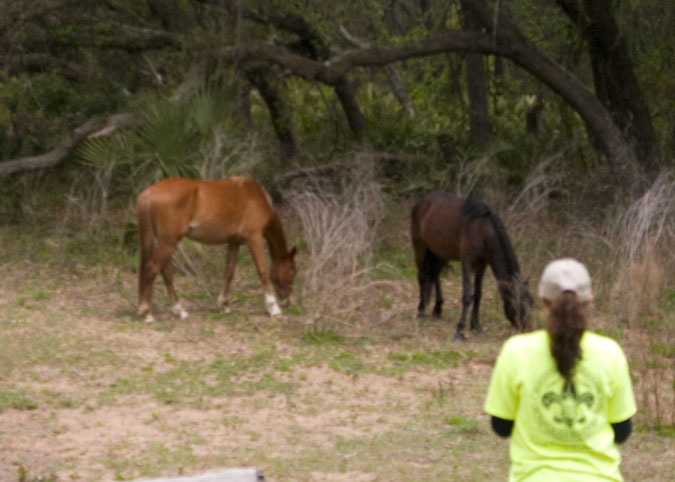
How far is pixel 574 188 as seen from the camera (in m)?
17.4

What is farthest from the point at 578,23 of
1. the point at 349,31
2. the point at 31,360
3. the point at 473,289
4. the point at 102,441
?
the point at 102,441

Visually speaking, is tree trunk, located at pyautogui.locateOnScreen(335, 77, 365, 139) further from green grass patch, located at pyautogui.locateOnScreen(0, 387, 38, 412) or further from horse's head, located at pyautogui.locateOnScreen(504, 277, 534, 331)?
green grass patch, located at pyautogui.locateOnScreen(0, 387, 38, 412)

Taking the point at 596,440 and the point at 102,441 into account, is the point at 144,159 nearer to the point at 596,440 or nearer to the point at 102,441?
the point at 102,441

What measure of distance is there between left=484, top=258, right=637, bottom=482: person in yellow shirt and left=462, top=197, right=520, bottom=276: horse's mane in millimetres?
7401

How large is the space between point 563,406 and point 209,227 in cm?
925

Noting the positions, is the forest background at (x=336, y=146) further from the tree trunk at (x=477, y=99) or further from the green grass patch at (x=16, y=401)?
the green grass patch at (x=16, y=401)

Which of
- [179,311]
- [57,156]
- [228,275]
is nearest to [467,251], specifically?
[228,275]

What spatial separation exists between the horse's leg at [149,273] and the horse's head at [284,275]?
1.38 m

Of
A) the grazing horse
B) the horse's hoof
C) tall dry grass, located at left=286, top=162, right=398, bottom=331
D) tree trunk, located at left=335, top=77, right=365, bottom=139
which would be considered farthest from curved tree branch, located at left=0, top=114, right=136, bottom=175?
the grazing horse

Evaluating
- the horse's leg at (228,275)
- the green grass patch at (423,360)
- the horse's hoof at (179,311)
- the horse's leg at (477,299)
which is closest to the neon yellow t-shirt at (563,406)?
the green grass patch at (423,360)

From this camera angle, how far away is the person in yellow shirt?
11.7 feet

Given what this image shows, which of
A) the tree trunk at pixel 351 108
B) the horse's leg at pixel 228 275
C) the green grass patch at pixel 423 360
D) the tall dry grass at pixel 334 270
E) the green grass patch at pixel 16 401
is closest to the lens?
the green grass patch at pixel 16 401

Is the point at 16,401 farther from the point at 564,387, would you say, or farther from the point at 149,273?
the point at 564,387

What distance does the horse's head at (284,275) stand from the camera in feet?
42.8
